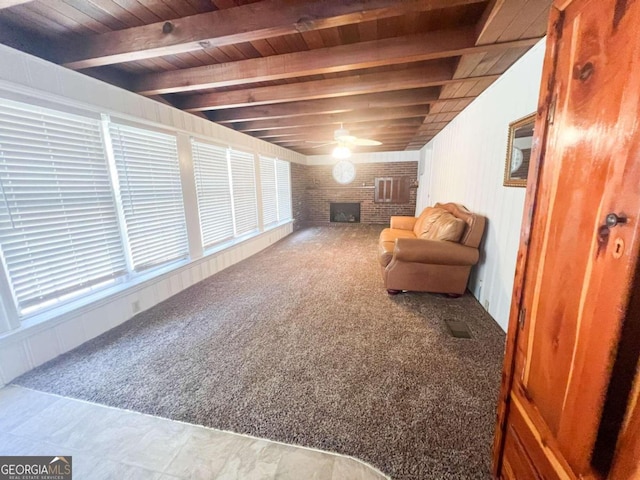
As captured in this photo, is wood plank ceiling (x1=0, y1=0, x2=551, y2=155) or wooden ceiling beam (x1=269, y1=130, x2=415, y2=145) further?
wooden ceiling beam (x1=269, y1=130, x2=415, y2=145)

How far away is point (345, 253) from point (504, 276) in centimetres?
263

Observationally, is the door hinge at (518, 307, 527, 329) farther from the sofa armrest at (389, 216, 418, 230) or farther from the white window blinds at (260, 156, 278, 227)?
the white window blinds at (260, 156, 278, 227)

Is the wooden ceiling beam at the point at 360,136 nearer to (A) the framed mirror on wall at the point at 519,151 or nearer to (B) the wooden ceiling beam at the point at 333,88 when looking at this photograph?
(B) the wooden ceiling beam at the point at 333,88

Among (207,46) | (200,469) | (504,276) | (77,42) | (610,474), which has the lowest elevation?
(200,469)

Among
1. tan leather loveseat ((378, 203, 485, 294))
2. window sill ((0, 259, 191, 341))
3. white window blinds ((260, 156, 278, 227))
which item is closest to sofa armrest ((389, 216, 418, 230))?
tan leather loveseat ((378, 203, 485, 294))

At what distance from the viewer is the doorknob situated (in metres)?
0.45

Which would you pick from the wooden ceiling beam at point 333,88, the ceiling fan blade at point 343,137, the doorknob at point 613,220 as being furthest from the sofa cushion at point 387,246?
the doorknob at point 613,220

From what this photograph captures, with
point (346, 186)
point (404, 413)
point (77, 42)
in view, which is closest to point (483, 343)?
point (404, 413)

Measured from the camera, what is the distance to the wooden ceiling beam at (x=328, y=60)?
1743mm

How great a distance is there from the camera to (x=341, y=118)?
11.6 ft

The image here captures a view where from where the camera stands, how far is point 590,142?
0.54 metres

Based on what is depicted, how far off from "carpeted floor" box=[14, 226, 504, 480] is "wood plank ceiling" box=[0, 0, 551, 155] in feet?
6.95

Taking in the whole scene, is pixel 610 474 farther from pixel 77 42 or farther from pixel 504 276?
pixel 77 42

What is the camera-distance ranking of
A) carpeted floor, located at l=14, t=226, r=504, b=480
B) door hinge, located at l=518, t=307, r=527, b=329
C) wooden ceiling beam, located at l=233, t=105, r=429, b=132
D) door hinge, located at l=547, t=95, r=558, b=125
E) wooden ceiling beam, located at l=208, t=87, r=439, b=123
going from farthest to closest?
wooden ceiling beam, located at l=233, t=105, r=429, b=132 < wooden ceiling beam, located at l=208, t=87, r=439, b=123 < carpeted floor, located at l=14, t=226, r=504, b=480 < door hinge, located at l=518, t=307, r=527, b=329 < door hinge, located at l=547, t=95, r=558, b=125
